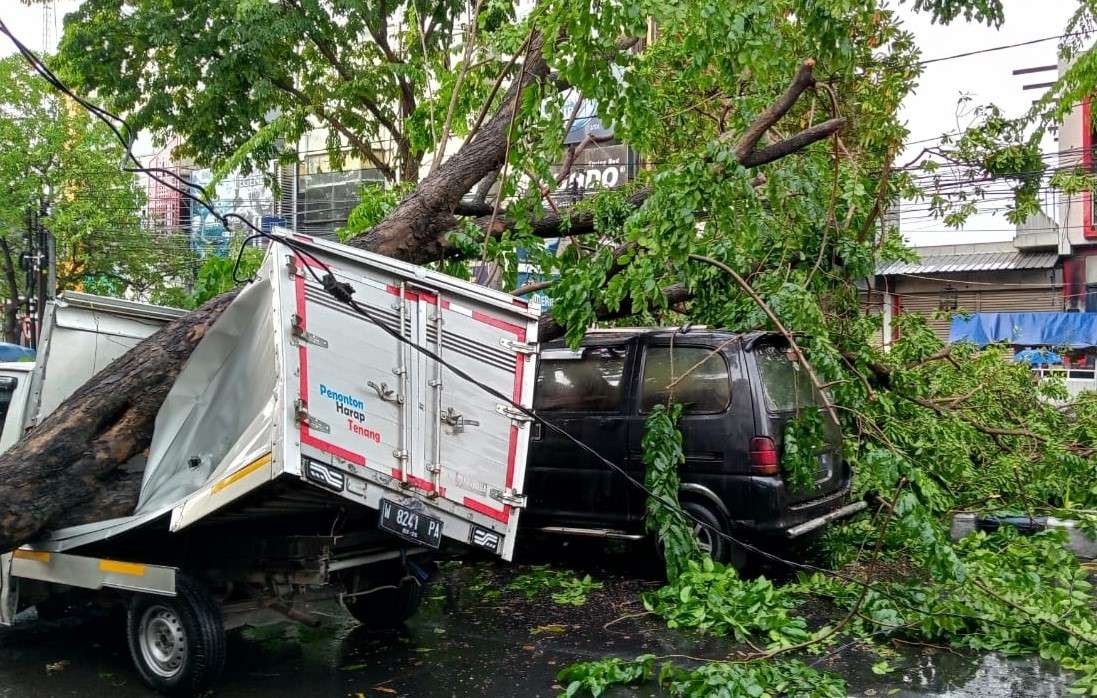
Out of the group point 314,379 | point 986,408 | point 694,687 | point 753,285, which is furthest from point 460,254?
point 986,408

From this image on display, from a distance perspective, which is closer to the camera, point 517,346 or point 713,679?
point 713,679

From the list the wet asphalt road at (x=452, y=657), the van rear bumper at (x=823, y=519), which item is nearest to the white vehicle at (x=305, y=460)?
the wet asphalt road at (x=452, y=657)

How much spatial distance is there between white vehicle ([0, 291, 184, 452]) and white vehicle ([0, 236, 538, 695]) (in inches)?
38.8

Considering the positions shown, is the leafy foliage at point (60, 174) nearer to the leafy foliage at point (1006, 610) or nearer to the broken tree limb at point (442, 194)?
the broken tree limb at point (442, 194)

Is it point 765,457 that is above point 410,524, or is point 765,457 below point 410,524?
above

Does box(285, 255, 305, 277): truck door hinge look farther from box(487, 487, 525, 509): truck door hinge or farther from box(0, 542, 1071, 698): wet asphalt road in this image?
box(0, 542, 1071, 698): wet asphalt road

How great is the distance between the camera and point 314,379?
16.1 feet

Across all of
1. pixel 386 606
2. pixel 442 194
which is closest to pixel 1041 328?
pixel 442 194

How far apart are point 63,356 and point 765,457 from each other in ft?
16.4

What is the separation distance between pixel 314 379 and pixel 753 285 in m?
3.86

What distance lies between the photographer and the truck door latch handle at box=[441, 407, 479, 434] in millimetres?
5434

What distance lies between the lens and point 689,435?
7578 millimetres

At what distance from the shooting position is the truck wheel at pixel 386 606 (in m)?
6.59

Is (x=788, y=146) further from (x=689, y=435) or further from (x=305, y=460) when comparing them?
(x=305, y=460)
